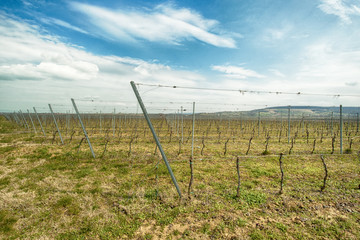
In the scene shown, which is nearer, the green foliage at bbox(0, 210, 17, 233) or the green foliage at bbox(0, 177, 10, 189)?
the green foliage at bbox(0, 210, 17, 233)

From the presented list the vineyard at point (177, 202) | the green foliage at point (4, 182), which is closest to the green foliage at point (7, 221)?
the vineyard at point (177, 202)

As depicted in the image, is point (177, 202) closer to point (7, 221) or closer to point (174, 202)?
point (174, 202)

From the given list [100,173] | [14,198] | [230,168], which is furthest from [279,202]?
[14,198]

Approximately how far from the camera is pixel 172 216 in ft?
14.7

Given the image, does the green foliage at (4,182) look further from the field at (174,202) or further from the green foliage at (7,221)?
the green foliage at (7,221)

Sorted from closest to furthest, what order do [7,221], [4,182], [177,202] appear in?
[7,221]
[177,202]
[4,182]

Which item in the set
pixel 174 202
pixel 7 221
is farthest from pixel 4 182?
pixel 174 202

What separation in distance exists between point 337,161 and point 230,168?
6818mm

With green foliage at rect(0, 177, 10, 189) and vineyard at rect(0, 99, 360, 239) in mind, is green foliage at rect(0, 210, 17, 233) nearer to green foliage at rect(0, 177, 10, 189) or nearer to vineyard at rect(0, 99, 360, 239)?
vineyard at rect(0, 99, 360, 239)

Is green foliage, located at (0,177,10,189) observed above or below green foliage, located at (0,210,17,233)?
above

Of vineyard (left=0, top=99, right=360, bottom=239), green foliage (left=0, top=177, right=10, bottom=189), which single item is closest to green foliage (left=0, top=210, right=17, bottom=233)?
vineyard (left=0, top=99, right=360, bottom=239)

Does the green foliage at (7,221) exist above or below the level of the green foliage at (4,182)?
below

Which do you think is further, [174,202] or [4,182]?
[4,182]

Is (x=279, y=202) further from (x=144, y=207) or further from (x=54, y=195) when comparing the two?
(x=54, y=195)
